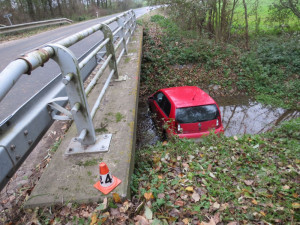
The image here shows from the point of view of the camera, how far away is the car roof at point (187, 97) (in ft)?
19.7

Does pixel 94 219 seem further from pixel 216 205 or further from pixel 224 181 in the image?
pixel 224 181

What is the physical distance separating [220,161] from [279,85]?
9.35 meters

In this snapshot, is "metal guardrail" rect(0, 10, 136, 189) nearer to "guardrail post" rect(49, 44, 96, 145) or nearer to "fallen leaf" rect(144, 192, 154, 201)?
"guardrail post" rect(49, 44, 96, 145)

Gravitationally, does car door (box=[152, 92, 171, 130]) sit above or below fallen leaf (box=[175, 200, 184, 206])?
below

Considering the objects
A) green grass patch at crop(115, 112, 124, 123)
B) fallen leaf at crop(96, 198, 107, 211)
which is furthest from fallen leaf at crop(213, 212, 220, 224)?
green grass patch at crop(115, 112, 124, 123)

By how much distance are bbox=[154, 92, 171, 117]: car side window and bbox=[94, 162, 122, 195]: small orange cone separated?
428 centimetres

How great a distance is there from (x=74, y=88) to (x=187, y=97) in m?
4.51

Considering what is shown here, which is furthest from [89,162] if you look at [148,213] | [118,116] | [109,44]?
[109,44]

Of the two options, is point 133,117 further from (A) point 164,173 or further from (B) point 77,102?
(B) point 77,102

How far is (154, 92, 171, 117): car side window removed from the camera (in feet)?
21.1

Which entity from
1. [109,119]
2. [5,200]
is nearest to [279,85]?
[109,119]

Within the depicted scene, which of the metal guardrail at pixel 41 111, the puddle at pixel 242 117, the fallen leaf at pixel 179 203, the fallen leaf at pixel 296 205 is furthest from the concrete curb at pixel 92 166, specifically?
the puddle at pixel 242 117

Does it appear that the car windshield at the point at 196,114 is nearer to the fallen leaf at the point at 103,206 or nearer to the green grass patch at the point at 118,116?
the green grass patch at the point at 118,116

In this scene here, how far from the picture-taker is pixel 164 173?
10.3ft
